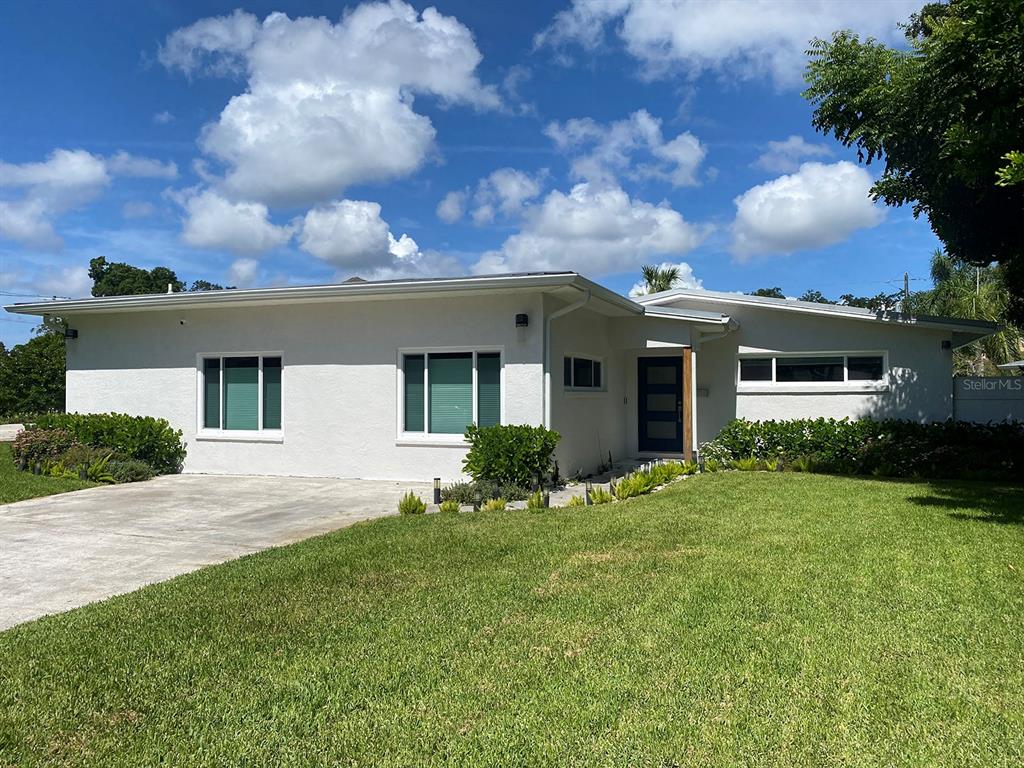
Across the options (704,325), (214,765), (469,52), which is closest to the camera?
(214,765)

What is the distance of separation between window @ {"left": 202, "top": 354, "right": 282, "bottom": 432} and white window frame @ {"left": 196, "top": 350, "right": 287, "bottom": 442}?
19 mm

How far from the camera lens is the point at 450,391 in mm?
11648

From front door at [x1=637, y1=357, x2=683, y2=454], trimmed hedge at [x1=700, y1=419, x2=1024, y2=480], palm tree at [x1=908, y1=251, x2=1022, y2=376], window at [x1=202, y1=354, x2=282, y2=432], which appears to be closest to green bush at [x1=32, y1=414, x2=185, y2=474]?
window at [x1=202, y1=354, x2=282, y2=432]

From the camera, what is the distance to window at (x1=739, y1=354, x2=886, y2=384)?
1333 cm

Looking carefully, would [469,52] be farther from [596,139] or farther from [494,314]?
[494,314]

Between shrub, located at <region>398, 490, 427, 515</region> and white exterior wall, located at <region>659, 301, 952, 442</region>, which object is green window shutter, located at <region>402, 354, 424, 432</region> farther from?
white exterior wall, located at <region>659, 301, 952, 442</region>

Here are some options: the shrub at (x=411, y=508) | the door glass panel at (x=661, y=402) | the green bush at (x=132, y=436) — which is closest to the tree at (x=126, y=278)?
the green bush at (x=132, y=436)

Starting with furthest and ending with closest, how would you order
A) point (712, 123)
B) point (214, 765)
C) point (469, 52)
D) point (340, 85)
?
point (340, 85) < point (712, 123) < point (469, 52) < point (214, 765)

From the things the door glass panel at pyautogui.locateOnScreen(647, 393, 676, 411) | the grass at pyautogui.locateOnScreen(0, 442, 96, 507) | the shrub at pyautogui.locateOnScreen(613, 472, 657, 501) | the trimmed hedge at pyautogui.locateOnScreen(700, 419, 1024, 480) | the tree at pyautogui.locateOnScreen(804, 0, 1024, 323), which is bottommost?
the grass at pyautogui.locateOnScreen(0, 442, 96, 507)

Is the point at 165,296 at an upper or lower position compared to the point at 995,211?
lower

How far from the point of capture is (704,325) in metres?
12.9

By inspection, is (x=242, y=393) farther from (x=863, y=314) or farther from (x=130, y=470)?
(x=863, y=314)

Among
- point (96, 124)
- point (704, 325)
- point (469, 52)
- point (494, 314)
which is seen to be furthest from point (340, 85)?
point (704, 325)

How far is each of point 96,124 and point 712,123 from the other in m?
14.1
